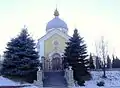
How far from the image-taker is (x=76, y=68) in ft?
92.2

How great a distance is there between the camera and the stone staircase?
81.0 ft

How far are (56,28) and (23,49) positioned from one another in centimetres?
1123

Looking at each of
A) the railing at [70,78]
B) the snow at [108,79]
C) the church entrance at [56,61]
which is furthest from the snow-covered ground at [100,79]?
the church entrance at [56,61]

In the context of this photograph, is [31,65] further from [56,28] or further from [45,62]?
[56,28]

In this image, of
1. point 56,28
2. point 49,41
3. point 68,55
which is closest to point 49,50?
point 49,41

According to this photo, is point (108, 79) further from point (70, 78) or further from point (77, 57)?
point (70, 78)

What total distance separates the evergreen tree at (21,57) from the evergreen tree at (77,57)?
14.4ft

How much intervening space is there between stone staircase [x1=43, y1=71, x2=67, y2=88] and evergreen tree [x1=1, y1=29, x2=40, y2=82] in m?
2.12

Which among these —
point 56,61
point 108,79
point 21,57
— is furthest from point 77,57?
point 56,61

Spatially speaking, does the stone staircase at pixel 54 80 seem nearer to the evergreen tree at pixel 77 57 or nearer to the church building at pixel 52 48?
the evergreen tree at pixel 77 57

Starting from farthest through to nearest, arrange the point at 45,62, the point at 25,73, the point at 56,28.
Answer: the point at 56,28 < the point at 45,62 < the point at 25,73

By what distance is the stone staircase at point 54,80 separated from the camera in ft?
81.0

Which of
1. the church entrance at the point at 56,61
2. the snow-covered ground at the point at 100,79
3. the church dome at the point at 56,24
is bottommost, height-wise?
the snow-covered ground at the point at 100,79

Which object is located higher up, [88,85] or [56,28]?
[56,28]
